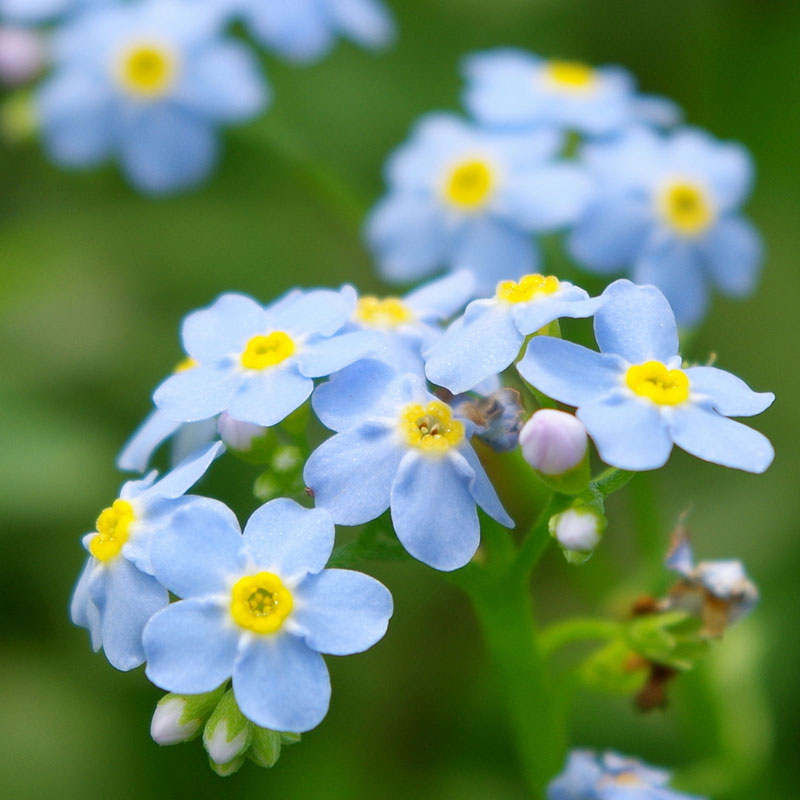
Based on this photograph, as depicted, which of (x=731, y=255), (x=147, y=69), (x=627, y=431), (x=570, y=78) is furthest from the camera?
(x=147, y=69)

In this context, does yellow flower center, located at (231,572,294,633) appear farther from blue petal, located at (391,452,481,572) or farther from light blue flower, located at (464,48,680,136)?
light blue flower, located at (464,48,680,136)

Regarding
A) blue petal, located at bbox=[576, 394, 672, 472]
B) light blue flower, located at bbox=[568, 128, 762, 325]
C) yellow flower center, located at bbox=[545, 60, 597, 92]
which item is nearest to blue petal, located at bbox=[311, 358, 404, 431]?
blue petal, located at bbox=[576, 394, 672, 472]

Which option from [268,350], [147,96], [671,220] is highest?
[671,220]

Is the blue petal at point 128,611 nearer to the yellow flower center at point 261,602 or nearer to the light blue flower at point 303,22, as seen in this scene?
the yellow flower center at point 261,602

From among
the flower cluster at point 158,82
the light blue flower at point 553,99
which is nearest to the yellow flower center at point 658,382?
the light blue flower at point 553,99

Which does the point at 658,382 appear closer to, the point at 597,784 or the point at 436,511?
the point at 436,511

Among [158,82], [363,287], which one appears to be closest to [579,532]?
[158,82]

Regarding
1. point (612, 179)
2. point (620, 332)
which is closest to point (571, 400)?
point (620, 332)
